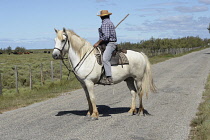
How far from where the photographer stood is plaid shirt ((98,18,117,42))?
8406 mm

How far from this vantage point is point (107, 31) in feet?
27.6

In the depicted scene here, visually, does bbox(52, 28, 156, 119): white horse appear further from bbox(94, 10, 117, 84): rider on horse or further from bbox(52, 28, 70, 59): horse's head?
bbox(94, 10, 117, 84): rider on horse

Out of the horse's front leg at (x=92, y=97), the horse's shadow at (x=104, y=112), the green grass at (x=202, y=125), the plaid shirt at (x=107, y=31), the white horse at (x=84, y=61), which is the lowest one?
the horse's shadow at (x=104, y=112)

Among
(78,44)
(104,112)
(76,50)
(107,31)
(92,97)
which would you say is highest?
(107,31)

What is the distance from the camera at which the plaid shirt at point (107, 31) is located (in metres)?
8.41

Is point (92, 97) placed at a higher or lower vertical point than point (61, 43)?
lower

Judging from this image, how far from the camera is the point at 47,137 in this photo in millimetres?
6707

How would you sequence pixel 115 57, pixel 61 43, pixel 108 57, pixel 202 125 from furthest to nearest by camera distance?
1. pixel 115 57
2. pixel 108 57
3. pixel 61 43
4. pixel 202 125

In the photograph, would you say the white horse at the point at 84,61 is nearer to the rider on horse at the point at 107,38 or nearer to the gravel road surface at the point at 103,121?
the rider on horse at the point at 107,38

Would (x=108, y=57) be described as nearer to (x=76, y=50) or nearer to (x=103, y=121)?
(x=76, y=50)

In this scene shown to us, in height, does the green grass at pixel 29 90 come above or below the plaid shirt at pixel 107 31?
below

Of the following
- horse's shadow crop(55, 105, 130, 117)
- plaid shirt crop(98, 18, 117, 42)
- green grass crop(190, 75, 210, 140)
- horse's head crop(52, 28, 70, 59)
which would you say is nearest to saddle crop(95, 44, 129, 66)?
plaid shirt crop(98, 18, 117, 42)

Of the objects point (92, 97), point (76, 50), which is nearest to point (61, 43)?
point (76, 50)

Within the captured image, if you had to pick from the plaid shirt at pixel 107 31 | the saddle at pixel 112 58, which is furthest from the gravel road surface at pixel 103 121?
the plaid shirt at pixel 107 31
